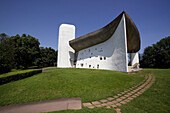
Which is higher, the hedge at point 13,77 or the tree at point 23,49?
the tree at point 23,49

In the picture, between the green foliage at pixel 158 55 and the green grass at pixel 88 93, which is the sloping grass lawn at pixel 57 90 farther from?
the green foliage at pixel 158 55

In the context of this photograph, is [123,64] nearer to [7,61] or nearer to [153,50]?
[7,61]

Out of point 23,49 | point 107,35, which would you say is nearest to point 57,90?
point 107,35

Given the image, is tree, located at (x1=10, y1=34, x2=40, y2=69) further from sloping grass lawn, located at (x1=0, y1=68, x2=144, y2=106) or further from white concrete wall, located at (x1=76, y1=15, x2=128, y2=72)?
sloping grass lawn, located at (x1=0, y1=68, x2=144, y2=106)

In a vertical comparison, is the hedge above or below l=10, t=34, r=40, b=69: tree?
below

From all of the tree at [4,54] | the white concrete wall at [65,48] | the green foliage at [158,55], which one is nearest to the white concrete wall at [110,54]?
the white concrete wall at [65,48]

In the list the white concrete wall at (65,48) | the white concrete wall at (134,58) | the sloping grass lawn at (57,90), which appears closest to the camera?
the sloping grass lawn at (57,90)

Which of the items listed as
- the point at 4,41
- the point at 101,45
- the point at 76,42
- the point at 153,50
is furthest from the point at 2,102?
the point at 153,50

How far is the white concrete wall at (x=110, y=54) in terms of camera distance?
13420 millimetres

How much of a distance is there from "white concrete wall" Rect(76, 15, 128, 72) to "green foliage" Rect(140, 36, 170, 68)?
2645cm

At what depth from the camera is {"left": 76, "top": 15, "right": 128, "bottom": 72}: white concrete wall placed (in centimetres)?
1342

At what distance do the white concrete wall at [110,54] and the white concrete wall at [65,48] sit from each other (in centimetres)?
366

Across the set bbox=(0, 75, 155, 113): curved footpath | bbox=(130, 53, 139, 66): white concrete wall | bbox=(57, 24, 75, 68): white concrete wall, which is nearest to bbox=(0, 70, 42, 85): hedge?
bbox=(0, 75, 155, 113): curved footpath

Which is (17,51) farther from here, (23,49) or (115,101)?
(115,101)
